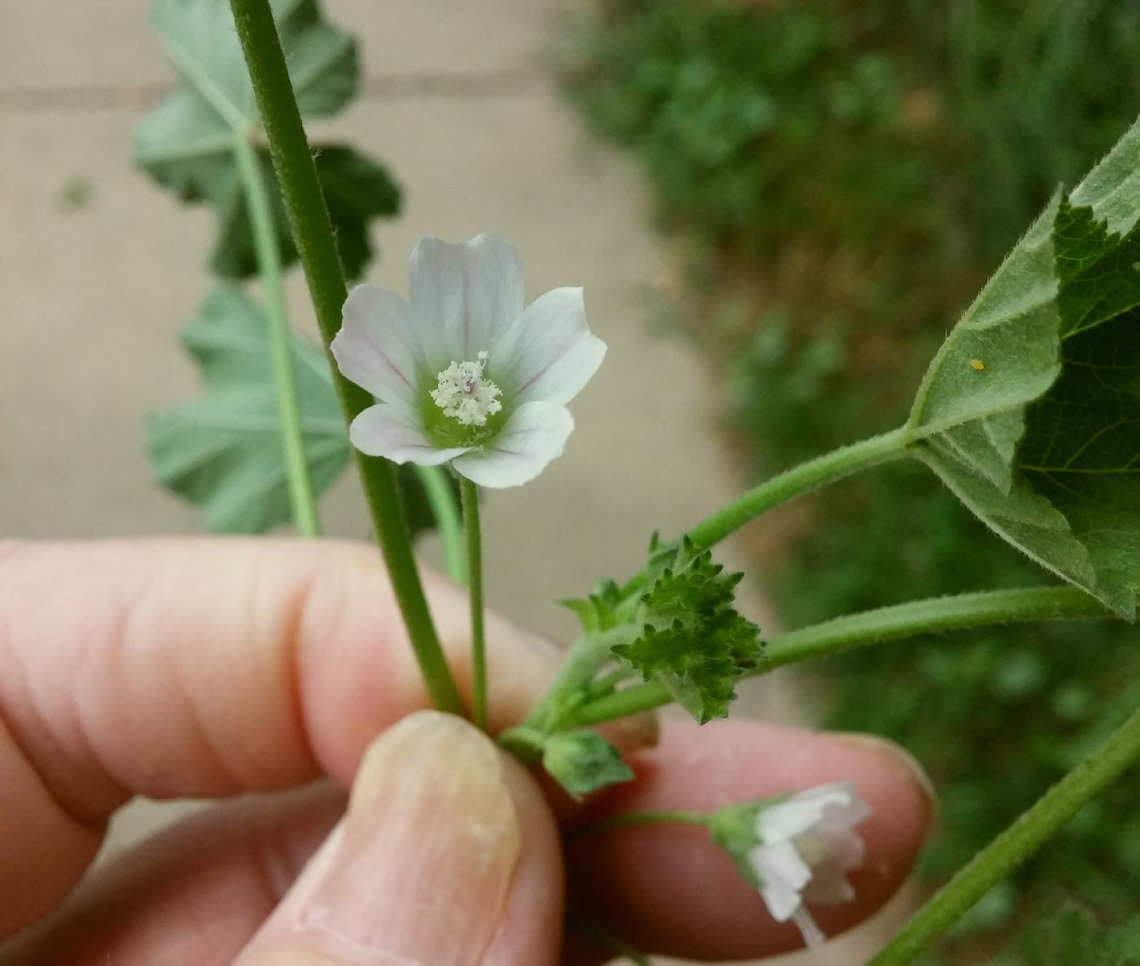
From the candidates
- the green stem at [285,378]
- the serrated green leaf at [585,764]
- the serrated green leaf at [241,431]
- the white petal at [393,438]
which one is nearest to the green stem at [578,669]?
the serrated green leaf at [585,764]

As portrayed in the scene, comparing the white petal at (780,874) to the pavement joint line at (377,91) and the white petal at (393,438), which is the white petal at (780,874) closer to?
the white petal at (393,438)

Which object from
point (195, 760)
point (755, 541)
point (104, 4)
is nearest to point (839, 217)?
point (755, 541)

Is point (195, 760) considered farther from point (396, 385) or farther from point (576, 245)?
point (576, 245)

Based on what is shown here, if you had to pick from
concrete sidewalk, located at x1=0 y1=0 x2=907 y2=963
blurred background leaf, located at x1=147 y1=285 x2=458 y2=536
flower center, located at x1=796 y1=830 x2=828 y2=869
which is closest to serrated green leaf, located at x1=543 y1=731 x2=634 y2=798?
flower center, located at x1=796 y1=830 x2=828 y2=869

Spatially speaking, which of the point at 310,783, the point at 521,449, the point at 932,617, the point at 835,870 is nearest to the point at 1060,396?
the point at 932,617

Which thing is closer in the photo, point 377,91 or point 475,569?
point 475,569

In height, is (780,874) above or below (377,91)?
below

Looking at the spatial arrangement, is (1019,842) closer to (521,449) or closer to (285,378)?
(521,449)
